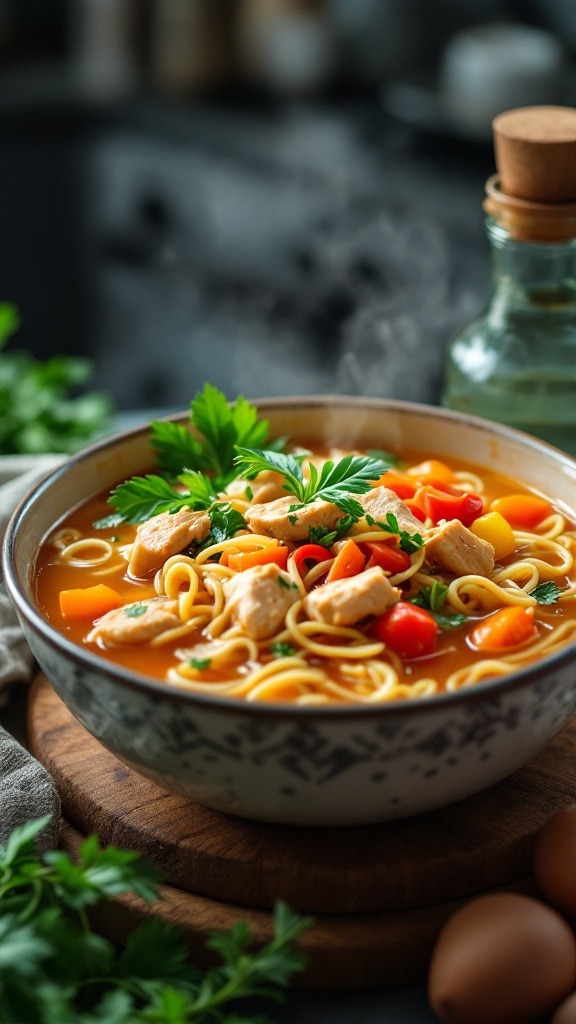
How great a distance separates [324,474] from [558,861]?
1253 mm

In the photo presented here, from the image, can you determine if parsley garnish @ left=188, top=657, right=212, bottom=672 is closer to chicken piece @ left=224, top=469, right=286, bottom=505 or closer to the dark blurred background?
chicken piece @ left=224, top=469, right=286, bottom=505

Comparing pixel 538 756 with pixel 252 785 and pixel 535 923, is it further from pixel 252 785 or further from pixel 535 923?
pixel 252 785

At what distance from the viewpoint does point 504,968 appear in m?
2.50

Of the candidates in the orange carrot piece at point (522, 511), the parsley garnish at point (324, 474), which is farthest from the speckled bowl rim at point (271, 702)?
the orange carrot piece at point (522, 511)

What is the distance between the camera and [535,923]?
8.48ft

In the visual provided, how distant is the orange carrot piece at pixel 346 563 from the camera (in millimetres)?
3189

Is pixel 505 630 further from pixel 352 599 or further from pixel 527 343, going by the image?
pixel 527 343

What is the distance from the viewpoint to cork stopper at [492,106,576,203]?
4023 mm

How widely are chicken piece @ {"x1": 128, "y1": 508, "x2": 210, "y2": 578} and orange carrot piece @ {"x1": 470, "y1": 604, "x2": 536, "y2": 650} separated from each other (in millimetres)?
853

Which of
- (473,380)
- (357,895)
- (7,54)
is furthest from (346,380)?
(7,54)

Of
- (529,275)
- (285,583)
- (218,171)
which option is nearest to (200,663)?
(285,583)

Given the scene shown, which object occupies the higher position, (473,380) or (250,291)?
(473,380)

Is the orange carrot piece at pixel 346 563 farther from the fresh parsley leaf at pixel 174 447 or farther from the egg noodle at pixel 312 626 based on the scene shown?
the fresh parsley leaf at pixel 174 447

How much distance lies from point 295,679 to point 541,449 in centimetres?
135
